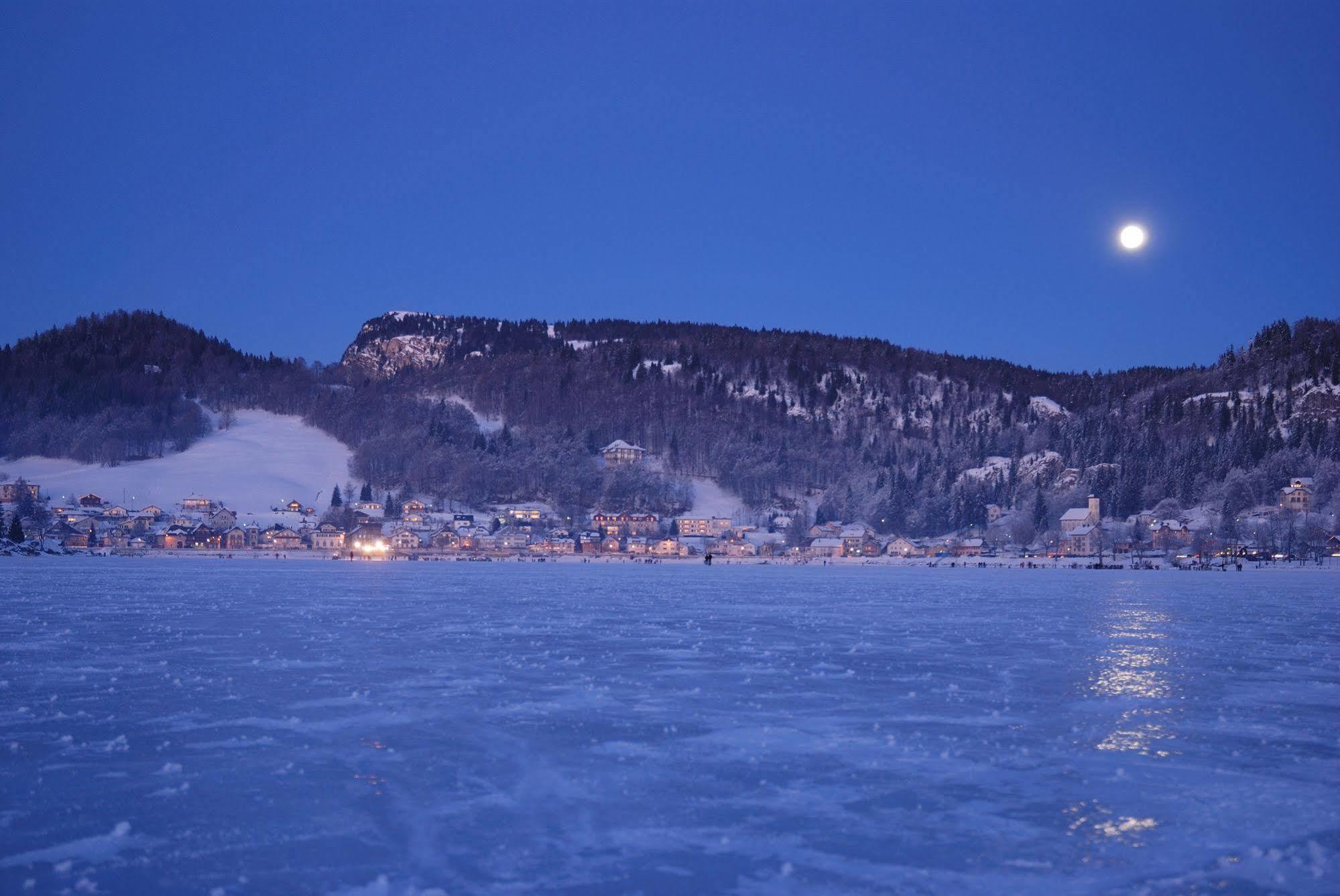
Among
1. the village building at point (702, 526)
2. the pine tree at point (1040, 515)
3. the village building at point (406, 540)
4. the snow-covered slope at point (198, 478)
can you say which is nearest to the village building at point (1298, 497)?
the pine tree at point (1040, 515)

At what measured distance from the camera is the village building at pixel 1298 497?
125 meters

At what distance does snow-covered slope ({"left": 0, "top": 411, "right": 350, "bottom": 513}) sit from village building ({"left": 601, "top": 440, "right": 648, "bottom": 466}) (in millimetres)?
49082

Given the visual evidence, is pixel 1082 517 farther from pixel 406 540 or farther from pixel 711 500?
pixel 406 540

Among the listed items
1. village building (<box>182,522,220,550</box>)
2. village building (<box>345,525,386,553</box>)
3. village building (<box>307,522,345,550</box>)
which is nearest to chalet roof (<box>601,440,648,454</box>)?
village building (<box>345,525,386,553</box>)

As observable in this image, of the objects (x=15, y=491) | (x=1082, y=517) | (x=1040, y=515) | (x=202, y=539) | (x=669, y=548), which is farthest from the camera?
(x=15, y=491)

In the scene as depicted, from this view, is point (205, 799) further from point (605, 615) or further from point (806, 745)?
point (605, 615)

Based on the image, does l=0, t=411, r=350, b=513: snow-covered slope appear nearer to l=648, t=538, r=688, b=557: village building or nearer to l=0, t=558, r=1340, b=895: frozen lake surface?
l=648, t=538, r=688, b=557: village building

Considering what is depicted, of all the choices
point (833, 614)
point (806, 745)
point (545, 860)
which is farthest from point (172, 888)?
point (833, 614)

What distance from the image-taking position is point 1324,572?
80375 mm

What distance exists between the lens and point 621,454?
7638 inches

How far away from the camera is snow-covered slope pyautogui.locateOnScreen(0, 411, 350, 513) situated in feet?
547

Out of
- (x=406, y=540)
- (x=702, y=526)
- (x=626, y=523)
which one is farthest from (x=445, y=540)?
(x=702, y=526)

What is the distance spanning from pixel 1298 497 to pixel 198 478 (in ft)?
551

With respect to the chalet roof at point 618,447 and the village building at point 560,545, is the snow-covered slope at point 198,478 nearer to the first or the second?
the village building at point 560,545
